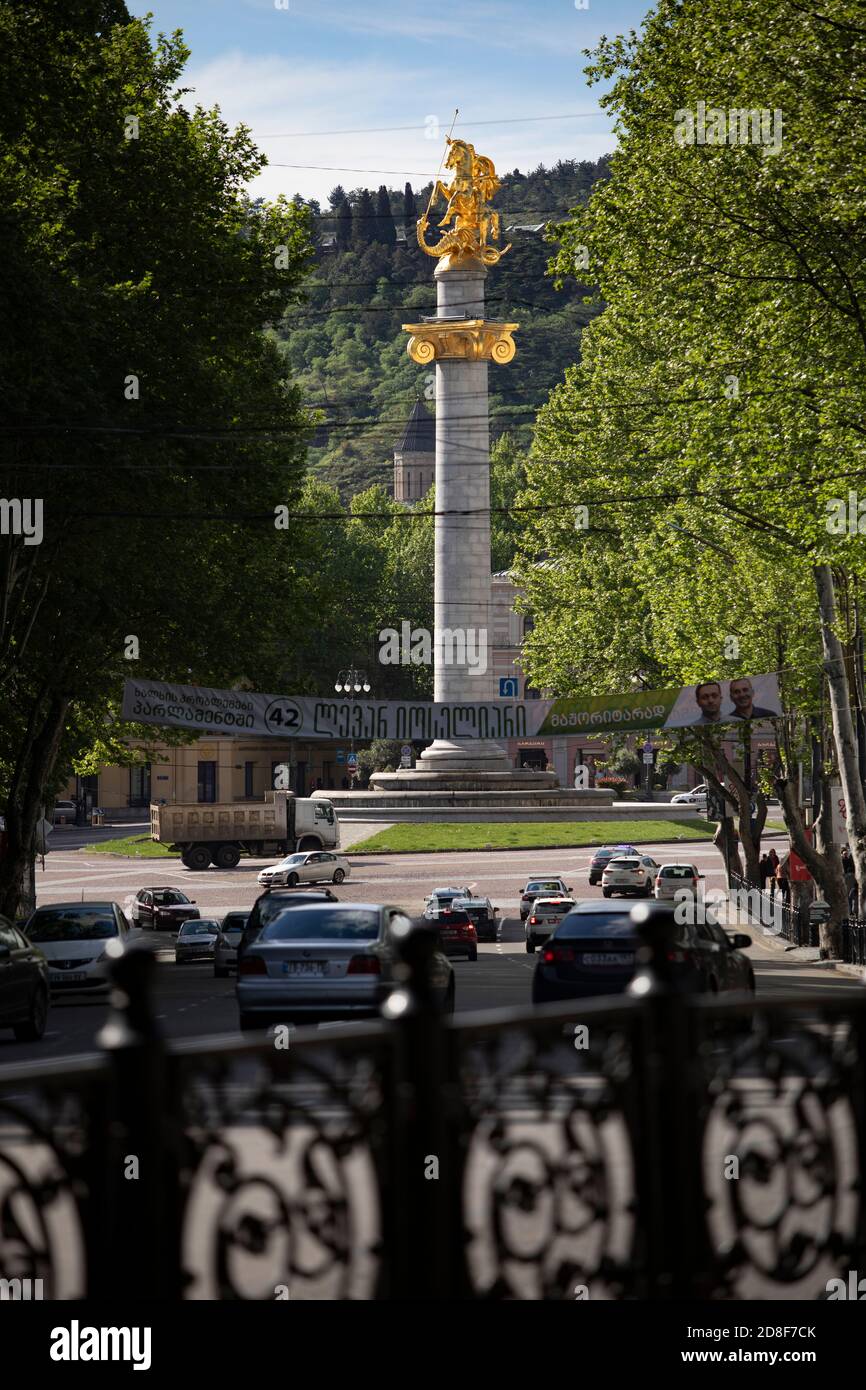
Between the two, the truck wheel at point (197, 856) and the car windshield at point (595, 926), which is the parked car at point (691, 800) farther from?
the car windshield at point (595, 926)

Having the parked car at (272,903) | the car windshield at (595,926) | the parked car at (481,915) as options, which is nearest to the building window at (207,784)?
the parked car at (481,915)

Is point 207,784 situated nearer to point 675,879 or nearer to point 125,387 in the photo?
point 675,879

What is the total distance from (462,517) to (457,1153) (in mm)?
68671

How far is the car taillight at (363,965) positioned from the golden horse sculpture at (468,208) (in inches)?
2239

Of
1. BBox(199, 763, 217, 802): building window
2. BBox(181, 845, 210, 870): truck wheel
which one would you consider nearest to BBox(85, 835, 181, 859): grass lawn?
BBox(181, 845, 210, 870): truck wheel

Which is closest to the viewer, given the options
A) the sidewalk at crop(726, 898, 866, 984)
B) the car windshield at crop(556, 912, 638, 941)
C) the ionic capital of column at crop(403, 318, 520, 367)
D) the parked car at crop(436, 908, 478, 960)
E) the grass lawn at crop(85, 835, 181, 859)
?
the car windshield at crop(556, 912, 638, 941)

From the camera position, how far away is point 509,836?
7600 cm

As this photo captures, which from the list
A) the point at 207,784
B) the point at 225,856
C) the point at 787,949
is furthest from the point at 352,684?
the point at 787,949

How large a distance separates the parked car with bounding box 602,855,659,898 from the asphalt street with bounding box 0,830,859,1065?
0.74 m

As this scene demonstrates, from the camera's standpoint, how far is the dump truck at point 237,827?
7756 cm

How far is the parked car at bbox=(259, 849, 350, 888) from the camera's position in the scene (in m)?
65.8

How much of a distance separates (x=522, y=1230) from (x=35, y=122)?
91.9 ft

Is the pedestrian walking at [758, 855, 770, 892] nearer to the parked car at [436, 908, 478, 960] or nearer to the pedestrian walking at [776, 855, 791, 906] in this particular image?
the pedestrian walking at [776, 855, 791, 906]

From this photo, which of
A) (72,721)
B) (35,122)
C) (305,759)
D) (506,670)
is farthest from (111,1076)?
(506,670)
